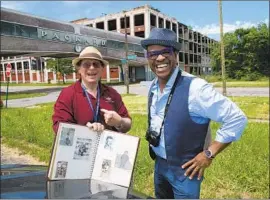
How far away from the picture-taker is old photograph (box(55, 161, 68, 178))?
6.81 feet

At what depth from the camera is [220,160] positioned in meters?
5.23

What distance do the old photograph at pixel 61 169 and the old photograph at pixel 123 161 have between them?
33 centimetres

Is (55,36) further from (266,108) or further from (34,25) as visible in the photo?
(266,108)

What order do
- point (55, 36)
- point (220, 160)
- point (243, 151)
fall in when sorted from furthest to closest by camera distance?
point (55, 36), point (243, 151), point (220, 160)

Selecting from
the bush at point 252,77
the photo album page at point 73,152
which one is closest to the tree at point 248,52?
the bush at point 252,77

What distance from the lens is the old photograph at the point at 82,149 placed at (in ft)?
6.86

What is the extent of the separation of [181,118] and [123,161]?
47 cm

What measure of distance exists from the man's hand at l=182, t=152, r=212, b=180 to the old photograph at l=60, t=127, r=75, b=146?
2.42 feet

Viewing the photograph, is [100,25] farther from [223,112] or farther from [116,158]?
[223,112]

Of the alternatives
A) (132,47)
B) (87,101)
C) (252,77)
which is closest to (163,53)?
(87,101)

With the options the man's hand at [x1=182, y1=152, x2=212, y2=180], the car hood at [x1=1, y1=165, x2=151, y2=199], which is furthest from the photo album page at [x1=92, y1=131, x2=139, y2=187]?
the man's hand at [x1=182, y1=152, x2=212, y2=180]

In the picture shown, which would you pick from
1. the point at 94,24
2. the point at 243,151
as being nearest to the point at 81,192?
the point at 243,151

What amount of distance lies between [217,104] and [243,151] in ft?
13.3

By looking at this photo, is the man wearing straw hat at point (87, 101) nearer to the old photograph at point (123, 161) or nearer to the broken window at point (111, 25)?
the old photograph at point (123, 161)
